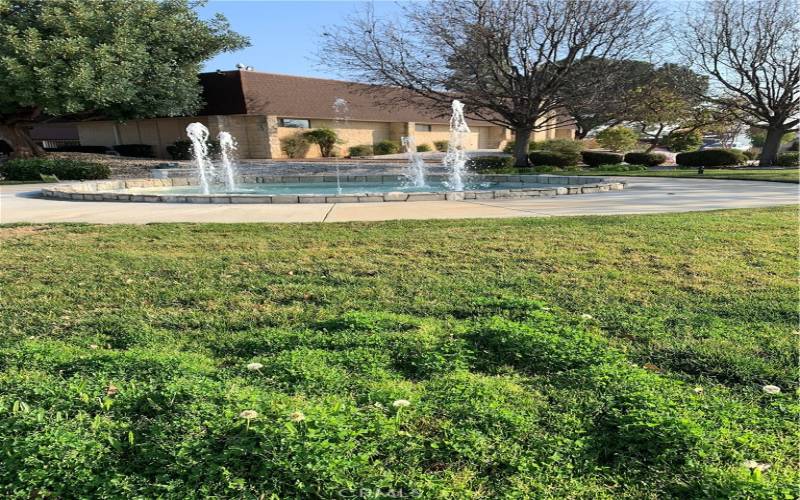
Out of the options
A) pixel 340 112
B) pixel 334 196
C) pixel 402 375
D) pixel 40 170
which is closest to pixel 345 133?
pixel 340 112

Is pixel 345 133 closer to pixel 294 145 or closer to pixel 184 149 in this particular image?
pixel 294 145

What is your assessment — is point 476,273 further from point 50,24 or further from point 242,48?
point 242,48

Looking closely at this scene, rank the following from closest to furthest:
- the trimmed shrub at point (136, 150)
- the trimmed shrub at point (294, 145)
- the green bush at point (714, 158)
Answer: the green bush at point (714, 158) → the trimmed shrub at point (136, 150) → the trimmed shrub at point (294, 145)

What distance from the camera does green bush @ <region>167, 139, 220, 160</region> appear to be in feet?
94.1

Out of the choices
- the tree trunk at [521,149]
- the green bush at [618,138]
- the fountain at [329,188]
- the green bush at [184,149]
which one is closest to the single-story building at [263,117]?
the green bush at [184,149]

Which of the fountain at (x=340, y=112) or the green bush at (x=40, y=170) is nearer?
the green bush at (x=40, y=170)

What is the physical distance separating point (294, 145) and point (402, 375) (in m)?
30.2

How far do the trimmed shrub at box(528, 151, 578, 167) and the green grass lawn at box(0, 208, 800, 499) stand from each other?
1953 cm

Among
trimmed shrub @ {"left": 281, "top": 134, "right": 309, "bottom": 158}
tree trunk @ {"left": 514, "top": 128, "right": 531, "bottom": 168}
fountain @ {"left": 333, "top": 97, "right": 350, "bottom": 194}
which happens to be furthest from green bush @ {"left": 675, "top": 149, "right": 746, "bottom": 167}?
trimmed shrub @ {"left": 281, "top": 134, "right": 309, "bottom": 158}

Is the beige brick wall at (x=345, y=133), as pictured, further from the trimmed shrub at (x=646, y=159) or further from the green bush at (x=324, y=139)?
the trimmed shrub at (x=646, y=159)

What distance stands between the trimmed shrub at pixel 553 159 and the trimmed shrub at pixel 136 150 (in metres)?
23.0

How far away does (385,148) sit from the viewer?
35906mm

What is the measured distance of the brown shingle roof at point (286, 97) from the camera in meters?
29.8

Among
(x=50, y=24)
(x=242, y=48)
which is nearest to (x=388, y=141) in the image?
(x=242, y=48)
